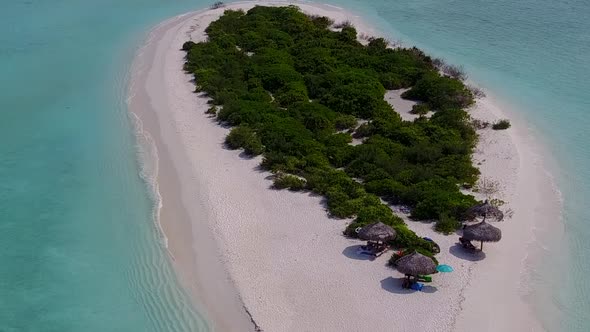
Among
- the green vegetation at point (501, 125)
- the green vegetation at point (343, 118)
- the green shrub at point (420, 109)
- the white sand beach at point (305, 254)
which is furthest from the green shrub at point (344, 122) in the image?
the green vegetation at point (501, 125)

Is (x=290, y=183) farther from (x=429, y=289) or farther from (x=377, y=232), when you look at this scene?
(x=429, y=289)

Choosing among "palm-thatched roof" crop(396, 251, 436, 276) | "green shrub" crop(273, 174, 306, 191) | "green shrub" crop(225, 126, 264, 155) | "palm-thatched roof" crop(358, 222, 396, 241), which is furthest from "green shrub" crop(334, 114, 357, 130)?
"palm-thatched roof" crop(396, 251, 436, 276)

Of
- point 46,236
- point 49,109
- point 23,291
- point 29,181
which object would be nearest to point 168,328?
point 23,291

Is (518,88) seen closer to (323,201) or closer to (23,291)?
(323,201)

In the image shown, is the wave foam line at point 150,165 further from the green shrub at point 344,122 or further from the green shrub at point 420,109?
the green shrub at point 420,109

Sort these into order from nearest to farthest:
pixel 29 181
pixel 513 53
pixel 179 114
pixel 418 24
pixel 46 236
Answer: pixel 46 236, pixel 29 181, pixel 179 114, pixel 513 53, pixel 418 24

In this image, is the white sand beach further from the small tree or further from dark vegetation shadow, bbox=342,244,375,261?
the small tree

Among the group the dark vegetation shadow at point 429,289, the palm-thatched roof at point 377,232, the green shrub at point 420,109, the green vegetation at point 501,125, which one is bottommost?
the dark vegetation shadow at point 429,289

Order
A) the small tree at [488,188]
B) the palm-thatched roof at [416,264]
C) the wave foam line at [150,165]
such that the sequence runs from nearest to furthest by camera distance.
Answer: the palm-thatched roof at [416,264], the wave foam line at [150,165], the small tree at [488,188]
